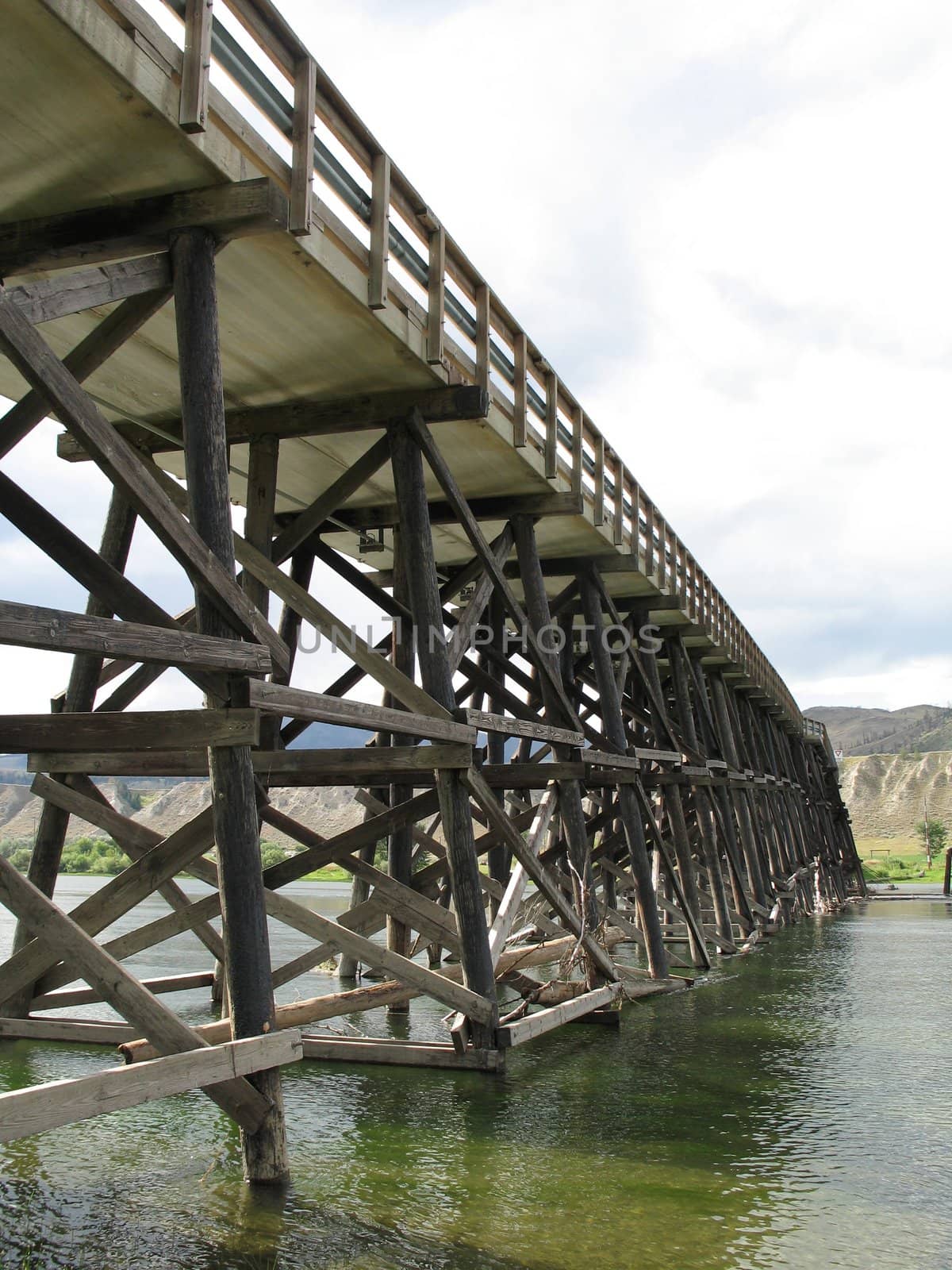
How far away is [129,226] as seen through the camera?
4949mm

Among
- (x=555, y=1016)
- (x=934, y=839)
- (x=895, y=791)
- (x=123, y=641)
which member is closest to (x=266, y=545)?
(x=123, y=641)

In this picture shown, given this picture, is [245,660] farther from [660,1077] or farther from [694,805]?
[694,805]

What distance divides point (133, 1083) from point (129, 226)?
12.0 feet

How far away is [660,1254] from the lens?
416cm

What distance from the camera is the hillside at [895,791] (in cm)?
10169

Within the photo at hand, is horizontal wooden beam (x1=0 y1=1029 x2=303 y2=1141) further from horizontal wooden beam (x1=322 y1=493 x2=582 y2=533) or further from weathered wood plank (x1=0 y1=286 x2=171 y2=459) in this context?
horizontal wooden beam (x1=322 y1=493 x2=582 y2=533)

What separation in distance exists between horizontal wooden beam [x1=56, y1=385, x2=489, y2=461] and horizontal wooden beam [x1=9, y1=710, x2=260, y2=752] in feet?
7.40

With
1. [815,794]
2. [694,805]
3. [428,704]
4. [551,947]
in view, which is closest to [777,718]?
[815,794]

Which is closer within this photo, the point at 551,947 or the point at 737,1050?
the point at 737,1050

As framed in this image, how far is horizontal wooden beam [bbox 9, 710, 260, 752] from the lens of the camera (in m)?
4.83

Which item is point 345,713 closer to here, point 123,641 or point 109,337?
point 123,641

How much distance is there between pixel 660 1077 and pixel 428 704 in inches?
118

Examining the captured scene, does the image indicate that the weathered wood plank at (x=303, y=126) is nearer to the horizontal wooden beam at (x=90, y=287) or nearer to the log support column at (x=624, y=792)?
the horizontal wooden beam at (x=90, y=287)

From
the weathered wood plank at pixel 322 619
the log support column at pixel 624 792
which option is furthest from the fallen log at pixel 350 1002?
the log support column at pixel 624 792
